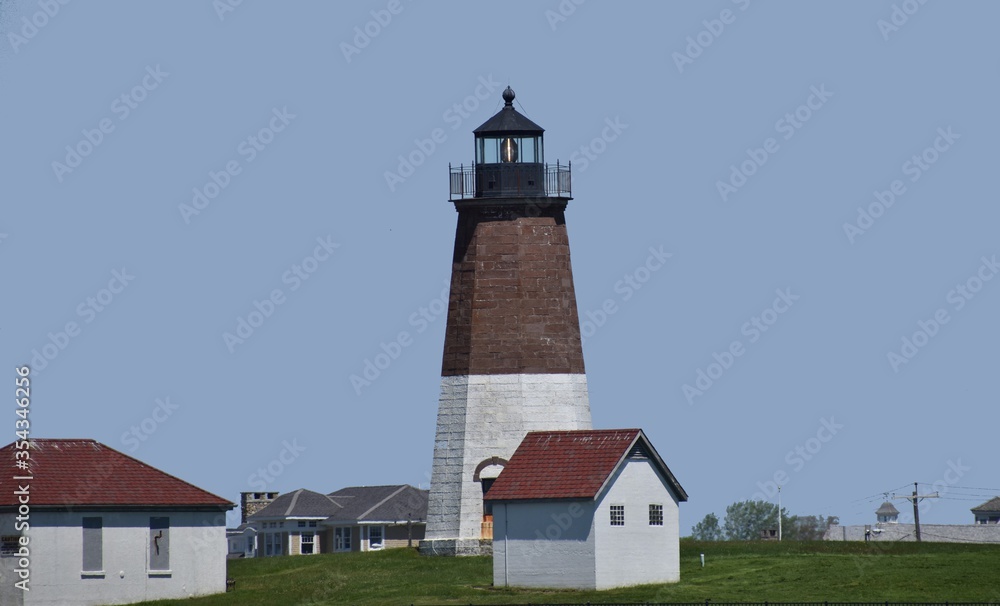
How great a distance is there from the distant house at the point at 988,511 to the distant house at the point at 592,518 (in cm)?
5655

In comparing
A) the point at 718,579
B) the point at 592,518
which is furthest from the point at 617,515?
the point at 718,579

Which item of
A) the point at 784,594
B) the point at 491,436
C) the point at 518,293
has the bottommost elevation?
the point at 784,594

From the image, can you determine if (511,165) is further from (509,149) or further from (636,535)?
(636,535)

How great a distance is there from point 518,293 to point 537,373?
2.68 metres

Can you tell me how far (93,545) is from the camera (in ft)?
193

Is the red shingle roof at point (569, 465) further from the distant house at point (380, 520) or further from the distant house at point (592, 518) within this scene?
the distant house at point (380, 520)

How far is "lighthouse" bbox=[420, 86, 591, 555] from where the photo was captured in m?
67.8

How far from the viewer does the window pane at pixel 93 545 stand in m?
58.7

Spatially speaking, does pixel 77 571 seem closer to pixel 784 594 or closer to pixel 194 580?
pixel 194 580

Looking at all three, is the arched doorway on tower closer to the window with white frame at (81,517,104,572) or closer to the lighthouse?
the lighthouse

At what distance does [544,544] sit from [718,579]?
4.82 meters

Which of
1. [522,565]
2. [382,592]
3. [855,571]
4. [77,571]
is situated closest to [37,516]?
[77,571]

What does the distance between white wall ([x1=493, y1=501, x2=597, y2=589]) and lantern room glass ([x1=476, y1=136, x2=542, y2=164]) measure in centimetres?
1401

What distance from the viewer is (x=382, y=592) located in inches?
2283
